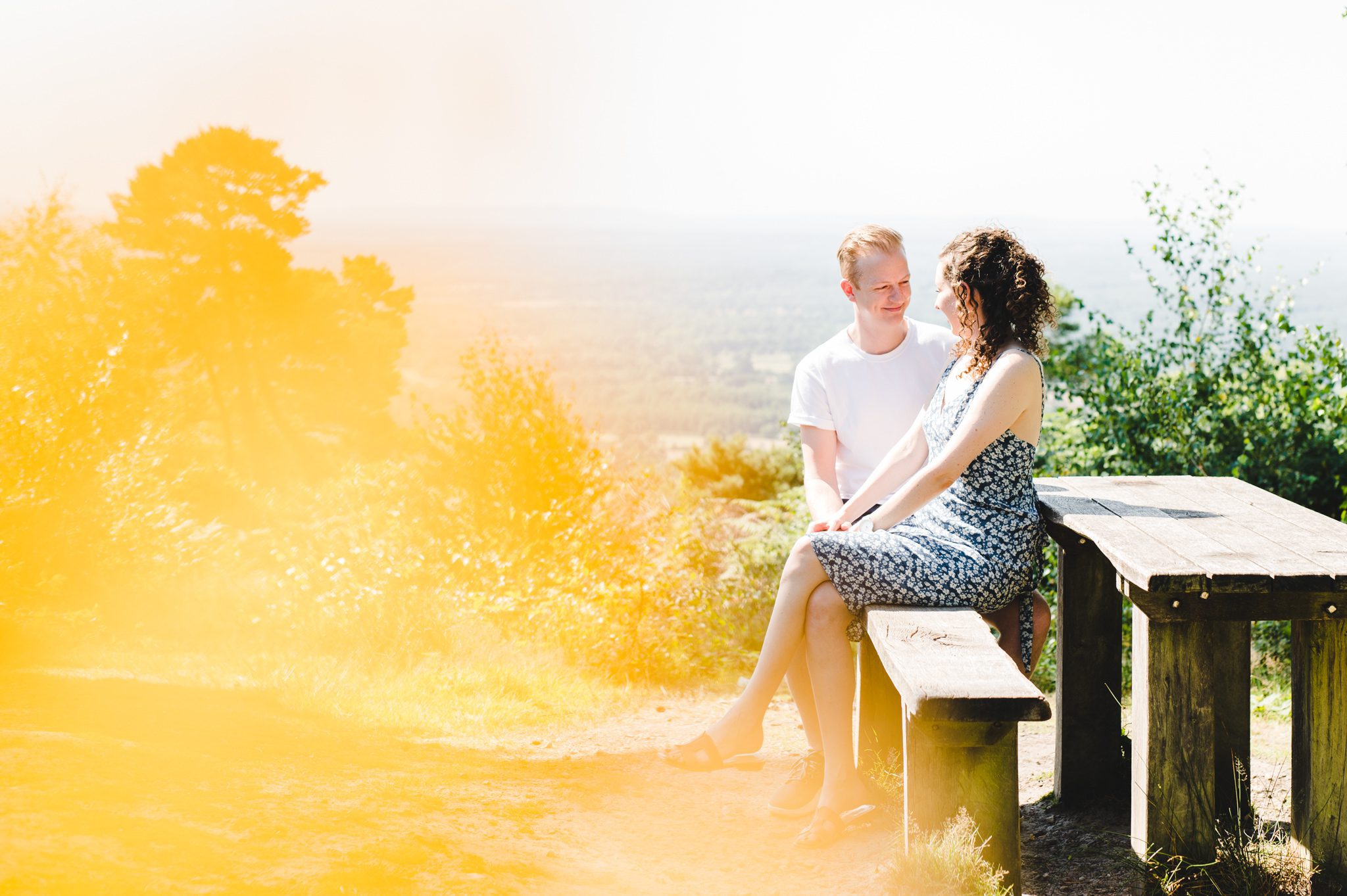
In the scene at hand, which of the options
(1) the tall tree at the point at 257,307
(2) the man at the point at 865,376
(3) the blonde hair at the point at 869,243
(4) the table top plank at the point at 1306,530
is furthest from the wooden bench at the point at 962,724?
(1) the tall tree at the point at 257,307

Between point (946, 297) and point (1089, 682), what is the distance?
49.5 inches

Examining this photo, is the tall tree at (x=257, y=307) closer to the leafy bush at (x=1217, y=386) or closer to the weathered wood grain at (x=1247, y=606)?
the leafy bush at (x=1217, y=386)

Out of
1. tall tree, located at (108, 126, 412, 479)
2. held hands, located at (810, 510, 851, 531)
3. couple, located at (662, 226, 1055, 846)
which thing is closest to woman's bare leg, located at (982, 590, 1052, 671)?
couple, located at (662, 226, 1055, 846)

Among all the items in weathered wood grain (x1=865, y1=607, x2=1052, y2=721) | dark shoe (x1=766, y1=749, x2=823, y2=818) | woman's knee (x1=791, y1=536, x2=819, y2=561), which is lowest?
dark shoe (x1=766, y1=749, x2=823, y2=818)

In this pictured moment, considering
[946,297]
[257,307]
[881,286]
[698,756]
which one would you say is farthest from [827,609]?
[257,307]

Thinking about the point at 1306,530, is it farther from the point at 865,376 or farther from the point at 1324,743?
the point at 865,376

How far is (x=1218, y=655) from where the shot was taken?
2.78m

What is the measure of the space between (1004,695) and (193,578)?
5689 mm

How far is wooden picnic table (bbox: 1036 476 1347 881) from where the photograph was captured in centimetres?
237

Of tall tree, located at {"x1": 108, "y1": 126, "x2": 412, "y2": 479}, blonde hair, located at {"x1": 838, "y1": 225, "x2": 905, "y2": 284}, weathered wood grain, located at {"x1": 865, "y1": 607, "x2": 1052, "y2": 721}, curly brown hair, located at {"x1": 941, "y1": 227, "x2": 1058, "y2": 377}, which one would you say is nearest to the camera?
weathered wood grain, located at {"x1": 865, "y1": 607, "x2": 1052, "y2": 721}

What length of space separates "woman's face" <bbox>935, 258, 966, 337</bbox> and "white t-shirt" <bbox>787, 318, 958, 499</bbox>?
0.91 feet

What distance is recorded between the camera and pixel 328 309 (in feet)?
34.8

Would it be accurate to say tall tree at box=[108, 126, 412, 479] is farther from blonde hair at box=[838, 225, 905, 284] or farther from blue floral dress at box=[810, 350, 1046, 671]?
blue floral dress at box=[810, 350, 1046, 671]

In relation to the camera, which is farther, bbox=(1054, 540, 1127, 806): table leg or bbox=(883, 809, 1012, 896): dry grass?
bbox=(1054, 540, 1127, 806): table leg
